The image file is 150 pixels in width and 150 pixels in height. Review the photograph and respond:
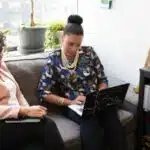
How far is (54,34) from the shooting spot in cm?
250

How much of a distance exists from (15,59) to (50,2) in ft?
2.92

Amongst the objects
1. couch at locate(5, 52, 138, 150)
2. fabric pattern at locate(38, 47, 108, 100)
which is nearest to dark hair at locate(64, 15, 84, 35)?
fabric pattern at locate(38, 47, 108, 100)

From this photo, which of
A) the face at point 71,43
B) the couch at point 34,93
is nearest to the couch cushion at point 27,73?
the couch at point 34,93

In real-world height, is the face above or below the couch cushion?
above

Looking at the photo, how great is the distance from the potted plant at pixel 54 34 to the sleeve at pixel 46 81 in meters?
0.56

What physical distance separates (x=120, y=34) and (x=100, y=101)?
2.60 ft

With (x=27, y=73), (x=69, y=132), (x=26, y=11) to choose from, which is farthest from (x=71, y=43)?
(x=26, y=11)

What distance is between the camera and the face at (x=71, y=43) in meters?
1.91

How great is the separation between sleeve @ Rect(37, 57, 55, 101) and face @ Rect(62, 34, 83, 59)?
0.13 m

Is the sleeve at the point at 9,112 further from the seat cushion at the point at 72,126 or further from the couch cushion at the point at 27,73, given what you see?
the couch cushion at the point at 27,73

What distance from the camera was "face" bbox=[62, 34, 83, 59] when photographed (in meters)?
1.91

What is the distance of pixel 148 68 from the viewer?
1966 millimetres

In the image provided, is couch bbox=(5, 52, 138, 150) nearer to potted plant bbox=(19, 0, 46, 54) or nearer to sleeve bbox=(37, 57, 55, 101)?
sleeve bbox=(37, 57, 55, 101)

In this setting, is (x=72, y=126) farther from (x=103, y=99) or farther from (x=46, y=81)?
(x=46, y=81)
